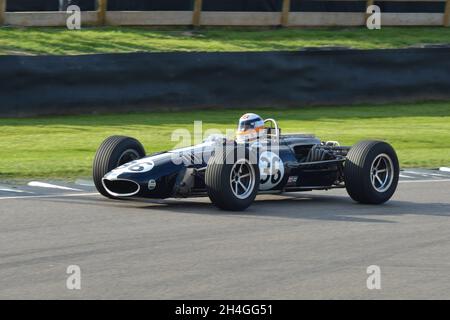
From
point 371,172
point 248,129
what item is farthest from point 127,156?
point 371,172

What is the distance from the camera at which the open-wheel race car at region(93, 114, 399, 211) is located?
10859 millimetres

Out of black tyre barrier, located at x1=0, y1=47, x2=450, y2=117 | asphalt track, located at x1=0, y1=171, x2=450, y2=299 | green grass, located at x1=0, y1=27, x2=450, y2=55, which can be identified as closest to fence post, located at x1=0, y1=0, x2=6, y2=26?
green grass, located at x1=0, y1=27, x2=450, y2=55

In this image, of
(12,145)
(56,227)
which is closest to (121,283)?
(56,227)

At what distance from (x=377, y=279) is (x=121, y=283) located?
71.1 inches

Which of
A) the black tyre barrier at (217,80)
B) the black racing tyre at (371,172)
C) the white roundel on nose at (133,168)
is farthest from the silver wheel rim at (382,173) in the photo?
the black tyre barrier at (217,80)

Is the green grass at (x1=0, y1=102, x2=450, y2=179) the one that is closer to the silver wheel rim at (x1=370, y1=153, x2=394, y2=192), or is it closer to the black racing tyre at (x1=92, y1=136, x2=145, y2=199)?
the black racing tyre at (x1=92, y1=136, x2=145, y2=199)

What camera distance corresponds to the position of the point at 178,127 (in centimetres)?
1841

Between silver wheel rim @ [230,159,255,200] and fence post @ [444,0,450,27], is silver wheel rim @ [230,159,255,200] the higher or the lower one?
the lower one

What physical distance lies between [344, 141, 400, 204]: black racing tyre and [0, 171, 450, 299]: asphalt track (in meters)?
0.15

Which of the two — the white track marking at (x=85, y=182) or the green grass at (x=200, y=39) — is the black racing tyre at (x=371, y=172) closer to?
the white track marking at (x=85, y=182)

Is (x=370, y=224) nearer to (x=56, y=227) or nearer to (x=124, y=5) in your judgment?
(x=56, y=227)

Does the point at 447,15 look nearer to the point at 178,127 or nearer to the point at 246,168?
the point at 178,127

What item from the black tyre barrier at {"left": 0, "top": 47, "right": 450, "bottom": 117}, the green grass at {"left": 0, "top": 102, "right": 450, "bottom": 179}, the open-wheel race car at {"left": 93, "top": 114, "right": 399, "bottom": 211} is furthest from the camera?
the black tyre barrier at {"left": 0, "top": 47, "right": 450, "bottom": 117}

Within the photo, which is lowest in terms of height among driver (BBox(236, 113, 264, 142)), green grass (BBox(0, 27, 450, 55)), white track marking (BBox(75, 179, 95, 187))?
white track marking (BBox(75, 179, 95, 187))
